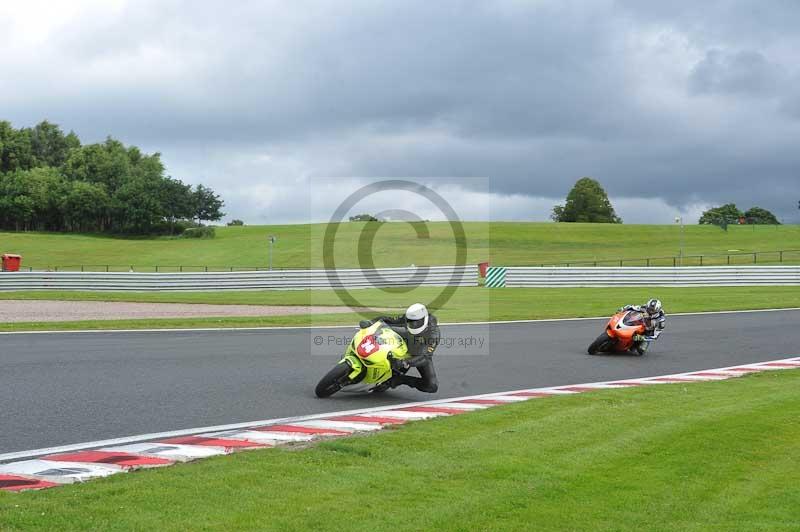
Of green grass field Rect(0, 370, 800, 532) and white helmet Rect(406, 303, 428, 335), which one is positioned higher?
white helmet Rect(406, 303, 428, 335)

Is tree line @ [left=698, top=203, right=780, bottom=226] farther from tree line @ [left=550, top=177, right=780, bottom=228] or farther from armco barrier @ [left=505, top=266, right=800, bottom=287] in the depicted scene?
armco barrier @ [left=505, top=266, right=800, bottom=287]

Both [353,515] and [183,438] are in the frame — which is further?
[183,438]

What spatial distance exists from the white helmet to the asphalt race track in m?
0.98

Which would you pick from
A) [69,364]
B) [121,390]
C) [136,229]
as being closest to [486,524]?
[121,390]

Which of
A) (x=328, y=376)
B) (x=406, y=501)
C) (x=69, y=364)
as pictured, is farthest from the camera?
(x=69, y=364)

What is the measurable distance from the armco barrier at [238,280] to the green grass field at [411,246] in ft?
44.0

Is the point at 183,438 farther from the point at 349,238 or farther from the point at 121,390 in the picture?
the point at 349,238

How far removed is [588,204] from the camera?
142 meters

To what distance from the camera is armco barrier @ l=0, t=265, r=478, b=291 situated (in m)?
38.4

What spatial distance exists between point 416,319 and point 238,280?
3163cm

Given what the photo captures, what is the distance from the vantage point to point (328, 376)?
1127 cm

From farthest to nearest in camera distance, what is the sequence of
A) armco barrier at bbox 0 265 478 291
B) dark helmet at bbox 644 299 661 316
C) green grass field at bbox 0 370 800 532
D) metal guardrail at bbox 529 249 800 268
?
metal guardrail at bbox 529 249 800 268 → armco barrier at bbox 0 265 478 291 → dark helmet at bbox 644 299 661 316 → green grass field at bbox 0 370 800 532

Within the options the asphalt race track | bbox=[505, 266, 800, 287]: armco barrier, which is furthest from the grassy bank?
the asphalt race track

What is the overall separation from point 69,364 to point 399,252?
5407 centimetres
